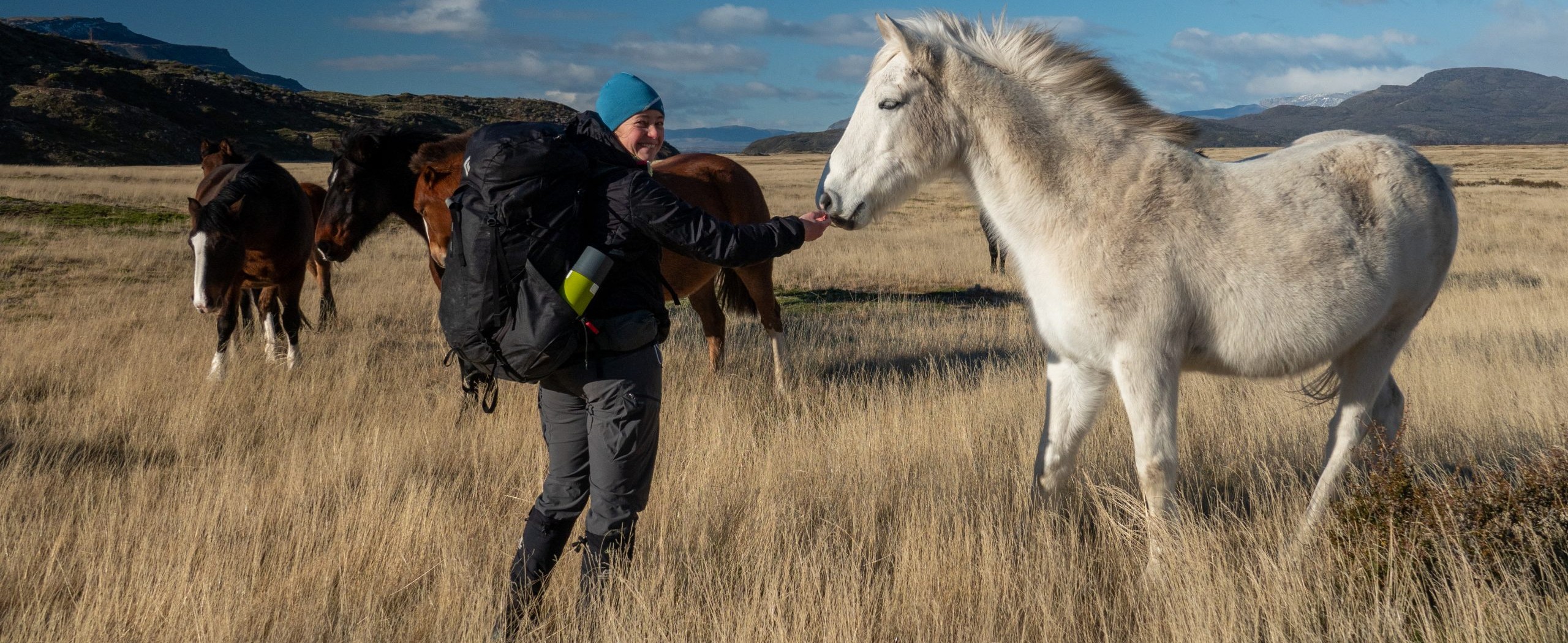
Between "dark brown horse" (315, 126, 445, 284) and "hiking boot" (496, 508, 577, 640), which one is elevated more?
"dark brown horse" (315, 126, 445, 284)

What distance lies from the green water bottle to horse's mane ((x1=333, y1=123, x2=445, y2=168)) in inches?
197

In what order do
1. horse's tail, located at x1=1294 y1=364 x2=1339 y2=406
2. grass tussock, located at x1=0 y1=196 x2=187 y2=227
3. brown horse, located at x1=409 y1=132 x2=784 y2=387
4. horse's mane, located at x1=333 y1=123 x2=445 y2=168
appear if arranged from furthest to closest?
grass tussock, located at x1=0 y1=196 x2=187 y2=227, horse's mane, located at x1=333 y1=123 x2=445 y2=168, brown horse, located at x1=409 y1=132 x2=784 y2=387, horse's tail, located at x1=1294 y1=364 x2=1339 y2=406

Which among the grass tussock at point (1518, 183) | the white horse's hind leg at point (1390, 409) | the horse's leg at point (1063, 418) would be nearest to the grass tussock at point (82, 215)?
→ the horse's leg at point (1063, 418)

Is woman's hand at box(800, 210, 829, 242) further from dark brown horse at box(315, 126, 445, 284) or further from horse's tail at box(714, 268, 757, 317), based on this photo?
dark brown horse at box(315, 126, 445, 284)

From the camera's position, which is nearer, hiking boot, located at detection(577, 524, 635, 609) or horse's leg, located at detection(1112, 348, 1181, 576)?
hiking boot, located at detection(577, 524, 635, 609)

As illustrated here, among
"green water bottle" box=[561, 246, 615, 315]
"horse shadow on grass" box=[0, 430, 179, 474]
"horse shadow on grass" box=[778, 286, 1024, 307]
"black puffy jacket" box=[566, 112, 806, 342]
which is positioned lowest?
"horse shadow on grass" box=[0, 430, 179, 474]

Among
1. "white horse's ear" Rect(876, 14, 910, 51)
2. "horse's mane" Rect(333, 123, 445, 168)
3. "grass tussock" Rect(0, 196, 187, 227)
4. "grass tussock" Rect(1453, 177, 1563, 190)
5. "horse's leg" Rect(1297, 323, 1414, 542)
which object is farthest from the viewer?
"grass tussock" Rect(1453, 177, 1563, 190)

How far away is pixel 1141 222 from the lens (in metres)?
3.26

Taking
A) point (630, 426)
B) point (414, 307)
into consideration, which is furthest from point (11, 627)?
point (414, 307)

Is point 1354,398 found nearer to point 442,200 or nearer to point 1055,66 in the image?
point 1055,66

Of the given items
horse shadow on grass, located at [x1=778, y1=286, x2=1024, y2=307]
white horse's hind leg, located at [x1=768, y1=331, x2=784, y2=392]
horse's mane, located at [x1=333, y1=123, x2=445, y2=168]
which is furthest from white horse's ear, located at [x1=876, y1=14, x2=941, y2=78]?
horse shadow on grass, located at [x1=778, y1=286, x2=1024, y2=307]

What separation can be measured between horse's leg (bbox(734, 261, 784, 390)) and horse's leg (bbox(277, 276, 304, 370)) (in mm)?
3931

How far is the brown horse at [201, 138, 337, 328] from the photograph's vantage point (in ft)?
31.8

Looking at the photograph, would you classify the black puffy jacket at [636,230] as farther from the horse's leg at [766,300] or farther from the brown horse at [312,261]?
the brown horse at [312,261]
